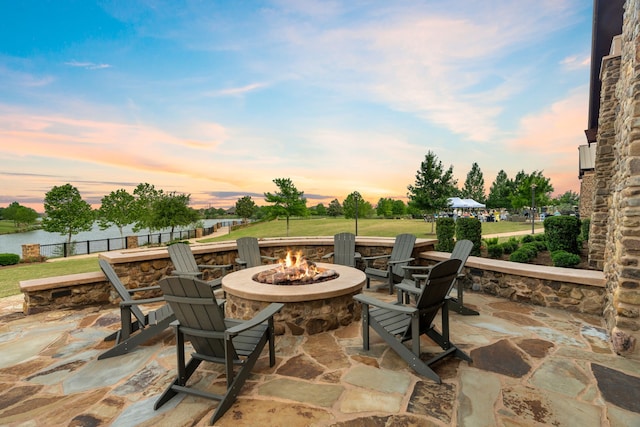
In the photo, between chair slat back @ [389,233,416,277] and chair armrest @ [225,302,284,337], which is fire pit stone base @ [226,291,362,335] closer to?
chair armrest @ [225,302,284,337]

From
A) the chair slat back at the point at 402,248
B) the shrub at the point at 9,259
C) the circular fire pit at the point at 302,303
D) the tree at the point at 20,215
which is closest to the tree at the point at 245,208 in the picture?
the tree at the point at 20,215

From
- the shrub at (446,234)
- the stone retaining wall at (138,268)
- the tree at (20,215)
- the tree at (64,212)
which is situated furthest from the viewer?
the tree at (20,215)

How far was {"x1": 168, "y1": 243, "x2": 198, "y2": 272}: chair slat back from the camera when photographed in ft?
15.6

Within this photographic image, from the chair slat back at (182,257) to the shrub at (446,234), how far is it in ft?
18.5

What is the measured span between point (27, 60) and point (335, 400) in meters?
9.46

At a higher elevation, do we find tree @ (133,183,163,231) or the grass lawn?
tree @ (133,183,163,231)

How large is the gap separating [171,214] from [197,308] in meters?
23.3

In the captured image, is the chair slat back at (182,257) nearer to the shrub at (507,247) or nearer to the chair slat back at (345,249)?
the chair slat back at (345,249)

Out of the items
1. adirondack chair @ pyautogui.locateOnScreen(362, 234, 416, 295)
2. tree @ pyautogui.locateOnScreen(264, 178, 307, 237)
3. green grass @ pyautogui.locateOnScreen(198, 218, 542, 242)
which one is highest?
tree @ pyautogui.locateOnScreen(264, 178, 307, 237)

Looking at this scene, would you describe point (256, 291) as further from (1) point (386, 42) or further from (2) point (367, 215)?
(2) point (367, 215)

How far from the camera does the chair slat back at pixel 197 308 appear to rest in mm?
1979

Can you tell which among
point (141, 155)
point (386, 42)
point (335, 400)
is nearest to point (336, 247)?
point (335, 400)

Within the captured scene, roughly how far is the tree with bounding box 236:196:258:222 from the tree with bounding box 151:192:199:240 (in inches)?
1289

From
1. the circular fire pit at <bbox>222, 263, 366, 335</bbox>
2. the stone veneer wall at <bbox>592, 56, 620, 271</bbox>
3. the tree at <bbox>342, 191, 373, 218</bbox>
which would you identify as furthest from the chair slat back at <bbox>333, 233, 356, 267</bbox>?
the tree at <bbox>342, 191, 373, 218</bbox>
